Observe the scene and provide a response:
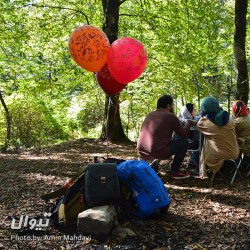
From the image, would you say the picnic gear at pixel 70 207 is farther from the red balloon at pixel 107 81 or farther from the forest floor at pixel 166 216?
the red balloon at pixel 107 81

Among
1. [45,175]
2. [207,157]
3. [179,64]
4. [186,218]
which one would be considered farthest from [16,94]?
[186,218]

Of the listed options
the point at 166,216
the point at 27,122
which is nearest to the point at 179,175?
the point at 166,216

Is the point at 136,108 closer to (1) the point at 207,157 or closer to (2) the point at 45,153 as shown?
(2) the point at 45,153

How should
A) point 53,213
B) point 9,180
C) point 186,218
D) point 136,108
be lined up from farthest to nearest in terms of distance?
point 136,108 < point 9,180 < point 186,218 < point 53,213

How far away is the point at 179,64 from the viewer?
1056cm

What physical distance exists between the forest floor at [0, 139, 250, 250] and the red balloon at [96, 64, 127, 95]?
1671 millimetres

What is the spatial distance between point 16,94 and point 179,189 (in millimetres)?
8929

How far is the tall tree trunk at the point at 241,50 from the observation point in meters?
7.18

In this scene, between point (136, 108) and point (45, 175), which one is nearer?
point (45, 175)

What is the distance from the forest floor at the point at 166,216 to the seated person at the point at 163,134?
538 millimetres

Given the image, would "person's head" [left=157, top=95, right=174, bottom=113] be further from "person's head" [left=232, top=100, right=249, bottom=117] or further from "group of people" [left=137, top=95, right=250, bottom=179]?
"person's head" [left=232, top=100, right=249, bottom=117]

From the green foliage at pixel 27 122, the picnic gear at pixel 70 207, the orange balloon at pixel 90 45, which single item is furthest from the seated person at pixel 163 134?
the green foliage at pixel 27 122

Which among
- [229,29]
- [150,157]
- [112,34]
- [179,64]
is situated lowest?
[150,157]

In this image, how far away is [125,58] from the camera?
4.55 meters
